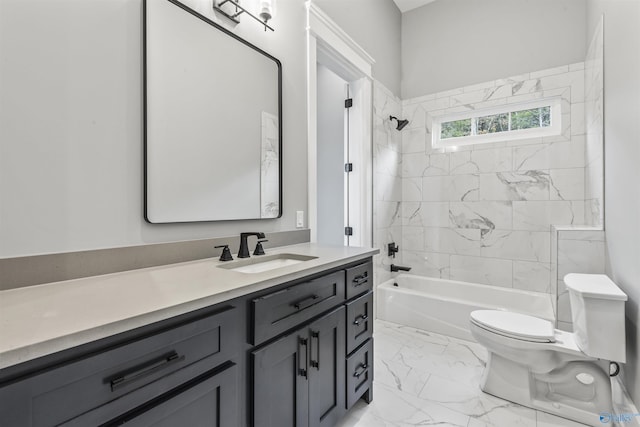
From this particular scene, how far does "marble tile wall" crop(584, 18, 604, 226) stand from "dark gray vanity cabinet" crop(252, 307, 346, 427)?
7.05ft

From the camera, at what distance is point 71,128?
1.02 m

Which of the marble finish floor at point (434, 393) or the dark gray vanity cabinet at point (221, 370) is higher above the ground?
the dark gray vanity cabinet at point (221, 370)

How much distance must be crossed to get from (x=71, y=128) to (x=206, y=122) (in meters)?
0.55

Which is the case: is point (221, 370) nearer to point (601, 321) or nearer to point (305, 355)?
point (305, 355)

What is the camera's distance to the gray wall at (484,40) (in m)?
2.76

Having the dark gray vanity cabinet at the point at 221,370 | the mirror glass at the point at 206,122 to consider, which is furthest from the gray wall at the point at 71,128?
the dark gray vanity cabinet at the point at 221,370

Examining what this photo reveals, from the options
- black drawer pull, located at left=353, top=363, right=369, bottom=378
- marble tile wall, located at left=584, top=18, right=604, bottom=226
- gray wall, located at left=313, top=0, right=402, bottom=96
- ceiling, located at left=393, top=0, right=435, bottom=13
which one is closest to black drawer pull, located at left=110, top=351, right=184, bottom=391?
black drawer pull, located at left=353, top=363, right=369, bottom=378

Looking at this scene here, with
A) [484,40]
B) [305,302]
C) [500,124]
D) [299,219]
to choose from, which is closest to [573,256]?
[500,124]

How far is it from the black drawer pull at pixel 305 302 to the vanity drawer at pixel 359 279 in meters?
0.28

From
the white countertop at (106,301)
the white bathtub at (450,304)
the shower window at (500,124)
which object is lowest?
the white bathtub at (450,304)

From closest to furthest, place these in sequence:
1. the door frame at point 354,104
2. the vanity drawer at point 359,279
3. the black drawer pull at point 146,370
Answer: the black drawer pull at point 146,370 < the vanity drawer at point 359,279 < the door frame at point 354,104

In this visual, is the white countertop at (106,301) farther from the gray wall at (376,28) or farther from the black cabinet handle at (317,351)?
the gray wall at (376,28)

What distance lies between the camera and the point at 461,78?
10.7 ft

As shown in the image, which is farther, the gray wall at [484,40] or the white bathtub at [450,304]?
the gray wall at [484,40]
